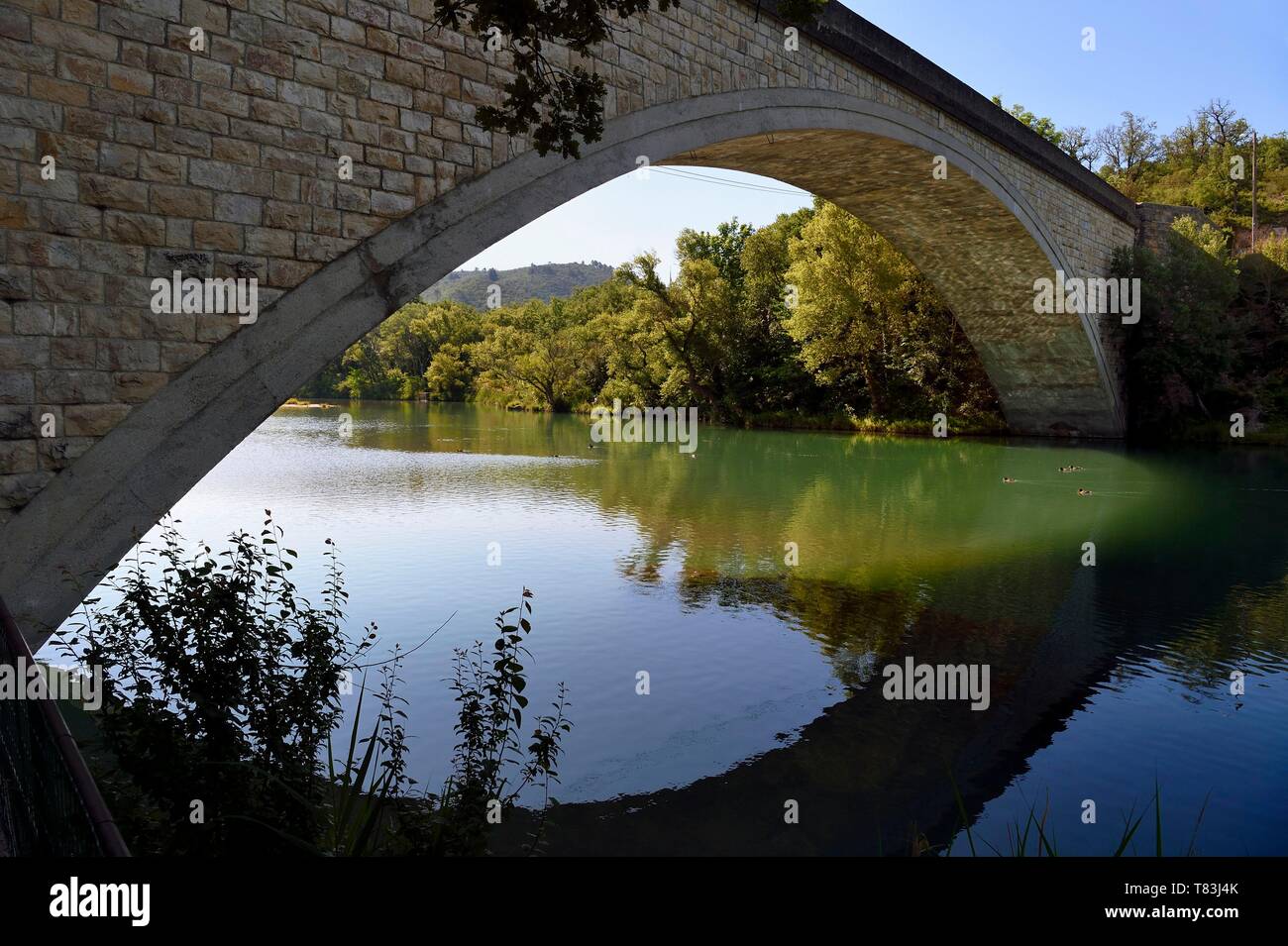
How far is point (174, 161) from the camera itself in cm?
504

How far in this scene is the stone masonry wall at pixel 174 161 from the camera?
4551mm

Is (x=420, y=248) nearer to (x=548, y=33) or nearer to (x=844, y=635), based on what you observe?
(x=548, y=33)

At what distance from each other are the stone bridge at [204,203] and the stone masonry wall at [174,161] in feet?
0.03

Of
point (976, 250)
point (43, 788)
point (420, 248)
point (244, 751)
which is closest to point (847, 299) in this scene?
point (976, 250)

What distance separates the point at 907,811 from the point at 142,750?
10.5 ft

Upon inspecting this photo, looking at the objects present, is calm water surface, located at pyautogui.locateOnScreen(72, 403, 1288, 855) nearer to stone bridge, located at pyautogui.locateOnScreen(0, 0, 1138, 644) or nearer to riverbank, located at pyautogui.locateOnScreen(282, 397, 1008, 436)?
stone bridge, located at pyautogui.locateOnScreen(0, 0, 1138, 644)

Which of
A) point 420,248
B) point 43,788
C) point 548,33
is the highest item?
point 548,33

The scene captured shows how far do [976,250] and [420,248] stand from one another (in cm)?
1587

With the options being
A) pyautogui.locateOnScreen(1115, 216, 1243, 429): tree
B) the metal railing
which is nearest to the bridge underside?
pyautogui.locateOnScreen(1115, 216, 1243, 429): tree

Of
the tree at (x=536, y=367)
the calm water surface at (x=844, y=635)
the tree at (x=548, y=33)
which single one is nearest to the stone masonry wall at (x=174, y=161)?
the tree at (x=548, y=33)

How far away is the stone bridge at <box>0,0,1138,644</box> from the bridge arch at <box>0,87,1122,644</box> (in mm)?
17

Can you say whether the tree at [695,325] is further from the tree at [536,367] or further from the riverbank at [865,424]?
the tree at [536,367]
